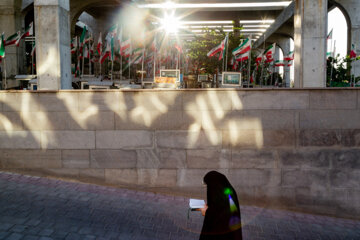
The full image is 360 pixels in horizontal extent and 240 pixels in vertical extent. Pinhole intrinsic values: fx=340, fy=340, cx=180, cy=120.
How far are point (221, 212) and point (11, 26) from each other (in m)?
27.4

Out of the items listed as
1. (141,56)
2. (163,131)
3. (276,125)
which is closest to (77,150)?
(163,131)

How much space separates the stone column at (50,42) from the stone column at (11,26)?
19.4 meters

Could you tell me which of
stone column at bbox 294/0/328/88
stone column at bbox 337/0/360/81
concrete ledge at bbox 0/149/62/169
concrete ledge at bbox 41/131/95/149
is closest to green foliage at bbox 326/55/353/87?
stone column at bbox 337/0/360/81

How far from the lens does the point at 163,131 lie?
24.1ft

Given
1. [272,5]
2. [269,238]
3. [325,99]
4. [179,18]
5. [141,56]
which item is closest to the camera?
[269,238]

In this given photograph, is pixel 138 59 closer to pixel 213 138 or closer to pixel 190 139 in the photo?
pixel 190 139

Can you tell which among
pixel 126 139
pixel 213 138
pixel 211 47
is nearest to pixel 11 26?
pixel 211 47

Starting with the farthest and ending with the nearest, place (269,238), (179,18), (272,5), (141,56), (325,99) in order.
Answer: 1. (179,18)
2. (272,5)
3. (141,56)
4. (325,99)
5. (269,238)

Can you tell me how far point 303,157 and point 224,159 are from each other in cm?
168

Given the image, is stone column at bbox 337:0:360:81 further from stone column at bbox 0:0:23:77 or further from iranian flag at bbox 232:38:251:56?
stone column at bbox 0:0:23:77

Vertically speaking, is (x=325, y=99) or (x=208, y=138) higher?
(x=325, y=99)

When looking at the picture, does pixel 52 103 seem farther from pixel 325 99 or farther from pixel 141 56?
pixel 141 56

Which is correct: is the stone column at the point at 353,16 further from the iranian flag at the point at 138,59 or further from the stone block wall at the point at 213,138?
the stone block wall at the point at 213,138

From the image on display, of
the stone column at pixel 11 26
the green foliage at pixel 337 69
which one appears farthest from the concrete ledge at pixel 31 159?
the stone column at pixel 11 26
